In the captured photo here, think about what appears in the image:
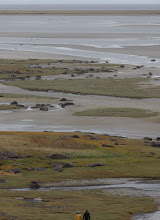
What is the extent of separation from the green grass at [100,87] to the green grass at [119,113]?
11502 millimetres

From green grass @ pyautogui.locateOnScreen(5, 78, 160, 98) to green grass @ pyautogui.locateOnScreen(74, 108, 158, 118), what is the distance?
11502 millimetres

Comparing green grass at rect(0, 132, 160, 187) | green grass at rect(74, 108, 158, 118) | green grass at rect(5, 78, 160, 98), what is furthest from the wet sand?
green grass at rect(5, 78, 160, 98)

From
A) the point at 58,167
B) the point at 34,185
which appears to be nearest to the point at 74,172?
the point at 58,167

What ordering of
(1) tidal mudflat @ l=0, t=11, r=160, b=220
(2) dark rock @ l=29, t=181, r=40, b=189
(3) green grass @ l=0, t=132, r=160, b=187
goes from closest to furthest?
(1) tidal mudflat @ l=0, t=11, r=160, b=220 → (2) dark rock @ l=29, t=181, r=40, b=189 → (3) green grass @ l=0, t=132, r=160, b=187

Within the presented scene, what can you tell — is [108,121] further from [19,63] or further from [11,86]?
[19,63]

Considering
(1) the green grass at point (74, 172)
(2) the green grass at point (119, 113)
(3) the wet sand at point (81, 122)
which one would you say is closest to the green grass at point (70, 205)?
(1) the green grass at point (74, 172)

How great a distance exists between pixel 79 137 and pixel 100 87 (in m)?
39.5

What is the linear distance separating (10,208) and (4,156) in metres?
16.0

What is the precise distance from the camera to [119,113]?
75.8m

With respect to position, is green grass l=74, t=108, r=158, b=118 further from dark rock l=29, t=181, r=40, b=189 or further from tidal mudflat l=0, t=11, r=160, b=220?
dark rock l=29, t=181, r=40, b=189

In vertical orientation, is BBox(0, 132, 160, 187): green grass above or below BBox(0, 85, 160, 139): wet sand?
below

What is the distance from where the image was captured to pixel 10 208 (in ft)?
113

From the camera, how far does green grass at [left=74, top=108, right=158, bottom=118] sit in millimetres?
74562

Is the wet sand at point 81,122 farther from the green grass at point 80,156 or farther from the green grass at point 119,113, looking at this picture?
the green grass at point 80,156
